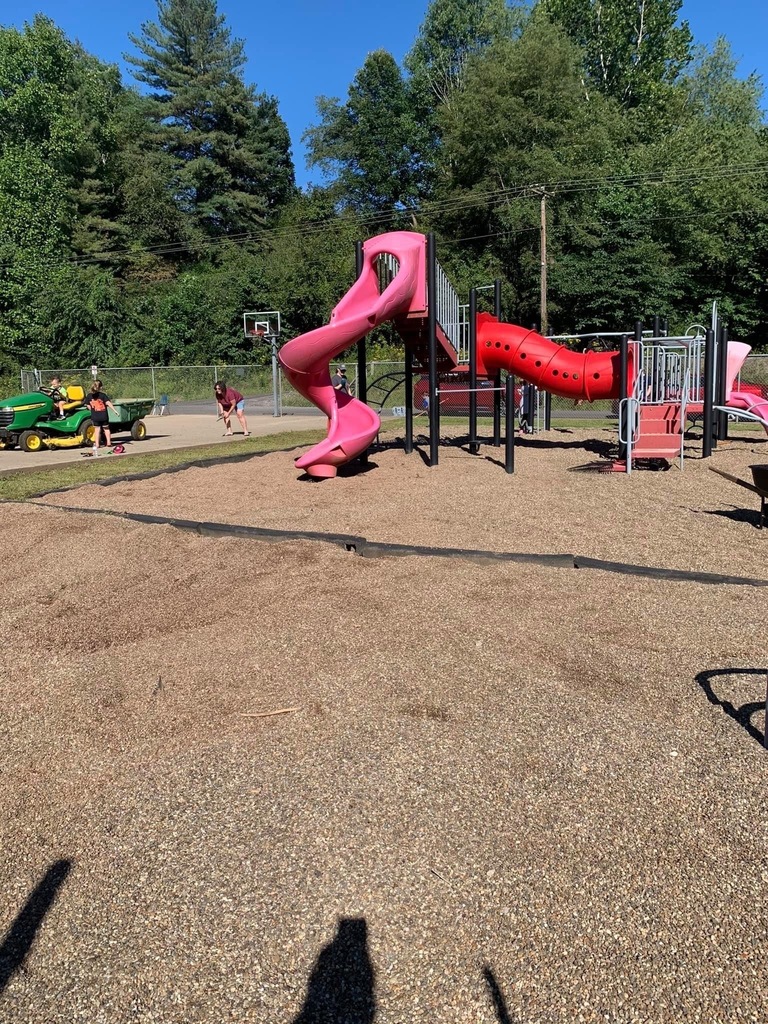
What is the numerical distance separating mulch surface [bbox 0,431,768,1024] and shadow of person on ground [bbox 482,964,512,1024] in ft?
0.04

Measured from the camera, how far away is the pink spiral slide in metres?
9.27

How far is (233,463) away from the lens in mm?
12070

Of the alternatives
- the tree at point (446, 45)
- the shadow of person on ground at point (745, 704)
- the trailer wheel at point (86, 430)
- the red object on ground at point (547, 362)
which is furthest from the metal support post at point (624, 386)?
the tree at point (446, 45)

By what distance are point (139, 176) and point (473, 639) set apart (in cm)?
5571

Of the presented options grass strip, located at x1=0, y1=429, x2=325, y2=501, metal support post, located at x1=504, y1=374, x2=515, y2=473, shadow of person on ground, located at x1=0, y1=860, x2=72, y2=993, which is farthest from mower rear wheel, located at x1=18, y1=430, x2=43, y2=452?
shadow of person on ground, located at x1=0, y1=860, x2=72, y2=993

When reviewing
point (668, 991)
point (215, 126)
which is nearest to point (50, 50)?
point (215, 126)

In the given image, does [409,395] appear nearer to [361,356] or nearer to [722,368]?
[361,356]

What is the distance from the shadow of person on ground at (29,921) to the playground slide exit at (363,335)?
7.18 metres

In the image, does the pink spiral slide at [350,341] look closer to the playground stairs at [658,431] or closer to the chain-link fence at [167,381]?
the playground stairs at [658,431]

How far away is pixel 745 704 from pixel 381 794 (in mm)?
1824

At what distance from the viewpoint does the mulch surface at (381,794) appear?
1933mm

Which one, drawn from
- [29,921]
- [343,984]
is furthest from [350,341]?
[343,984]

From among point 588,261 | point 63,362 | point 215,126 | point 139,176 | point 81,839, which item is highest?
point 215,126

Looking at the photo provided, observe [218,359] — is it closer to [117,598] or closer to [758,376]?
[758,376]
